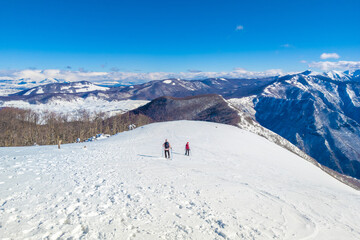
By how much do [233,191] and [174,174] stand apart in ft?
16.8

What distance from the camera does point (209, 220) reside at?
9141 mm

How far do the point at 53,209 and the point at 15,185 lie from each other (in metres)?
4.93

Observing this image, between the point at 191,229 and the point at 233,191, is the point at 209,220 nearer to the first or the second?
the point at 191,229

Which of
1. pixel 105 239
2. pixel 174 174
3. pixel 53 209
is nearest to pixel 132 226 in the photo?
pixel 105 239

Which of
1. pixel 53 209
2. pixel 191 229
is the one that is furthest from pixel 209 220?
pixel 53 209

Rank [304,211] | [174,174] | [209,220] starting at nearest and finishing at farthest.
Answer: [209,220] < [304,211] < [174,174]

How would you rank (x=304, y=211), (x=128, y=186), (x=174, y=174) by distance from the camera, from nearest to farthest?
(x=304, y=211)
(x=128, y=186)
(x=174, y=174)

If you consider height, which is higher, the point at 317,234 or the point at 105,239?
the point at 105,239

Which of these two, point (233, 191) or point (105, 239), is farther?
point (233, 191)

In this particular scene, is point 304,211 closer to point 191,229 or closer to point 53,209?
point 191,229

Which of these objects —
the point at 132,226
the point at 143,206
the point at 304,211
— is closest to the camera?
the point at 132,226

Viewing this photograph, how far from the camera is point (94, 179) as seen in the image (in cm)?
1366

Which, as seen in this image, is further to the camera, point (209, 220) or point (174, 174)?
point (174, 174)

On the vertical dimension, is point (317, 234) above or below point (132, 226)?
A: below
